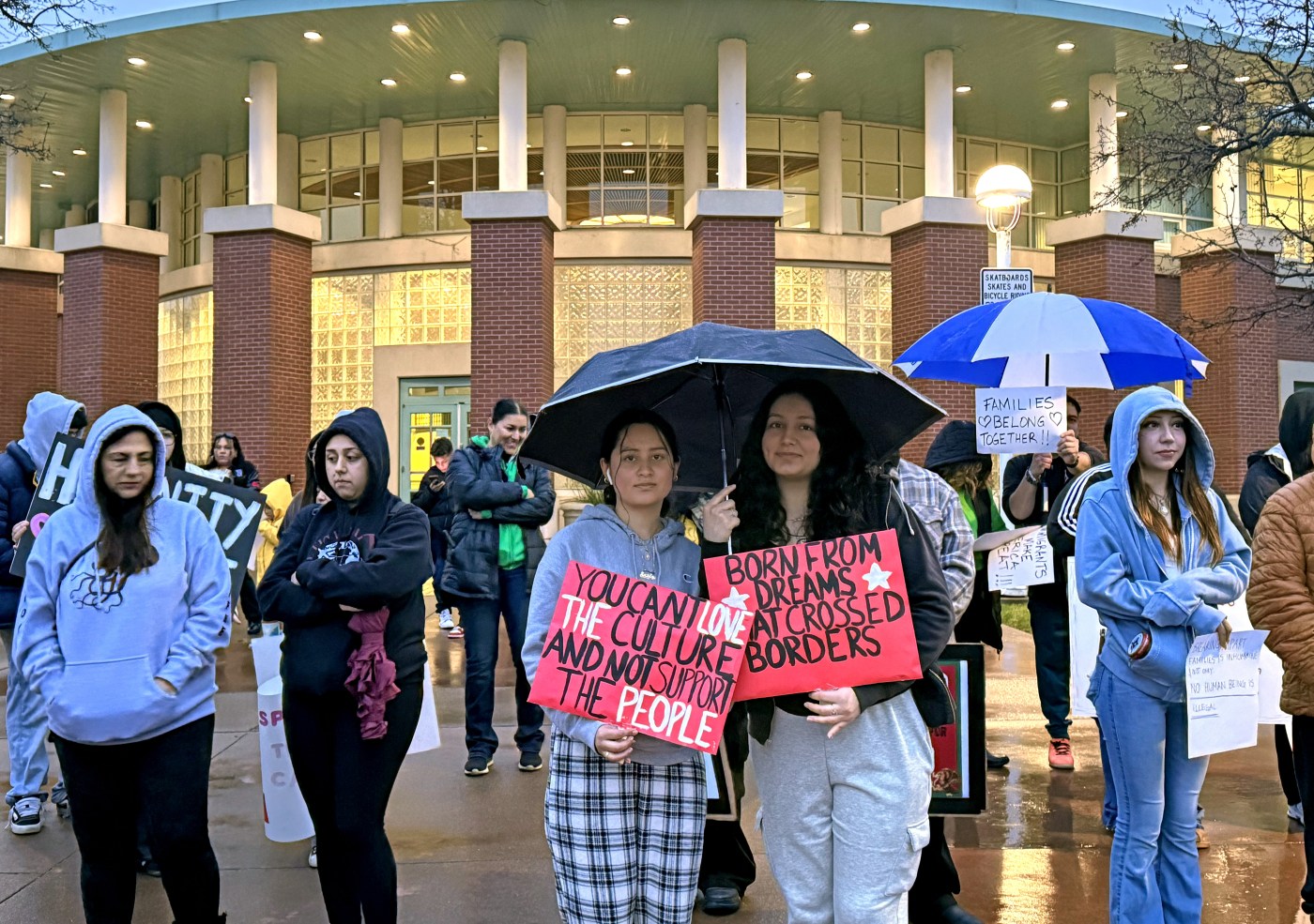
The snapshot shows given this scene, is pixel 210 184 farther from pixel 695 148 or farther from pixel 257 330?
pixel 695 148

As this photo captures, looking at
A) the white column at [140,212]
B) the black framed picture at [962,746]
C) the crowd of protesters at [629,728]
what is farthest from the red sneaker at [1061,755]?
the white column at [140,212]

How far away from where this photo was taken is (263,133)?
1995 centimetres

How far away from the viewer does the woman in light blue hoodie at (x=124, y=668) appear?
12.0 feet

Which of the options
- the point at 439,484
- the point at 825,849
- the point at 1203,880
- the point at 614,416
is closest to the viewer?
the point at 825,849

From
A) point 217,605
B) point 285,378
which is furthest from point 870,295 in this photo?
point 217,605

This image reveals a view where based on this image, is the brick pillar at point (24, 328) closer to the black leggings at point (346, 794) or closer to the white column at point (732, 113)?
the white column at point (732, 113)

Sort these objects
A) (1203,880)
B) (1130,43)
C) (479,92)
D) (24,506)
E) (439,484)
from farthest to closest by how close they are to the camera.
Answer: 1. (479,92)
2. (1130,43)
3. (439,484)
4. (24,506)
5. (1203,880)

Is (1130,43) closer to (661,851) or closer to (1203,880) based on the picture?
(1203,880)

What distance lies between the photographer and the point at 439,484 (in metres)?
9.79

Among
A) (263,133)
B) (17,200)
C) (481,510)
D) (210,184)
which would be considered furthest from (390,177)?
(481,510)

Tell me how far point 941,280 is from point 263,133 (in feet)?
41.1

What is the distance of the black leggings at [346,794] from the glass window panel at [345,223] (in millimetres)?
20555

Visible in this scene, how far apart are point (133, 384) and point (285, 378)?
13.5ft

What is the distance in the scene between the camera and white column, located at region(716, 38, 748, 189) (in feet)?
62.4
